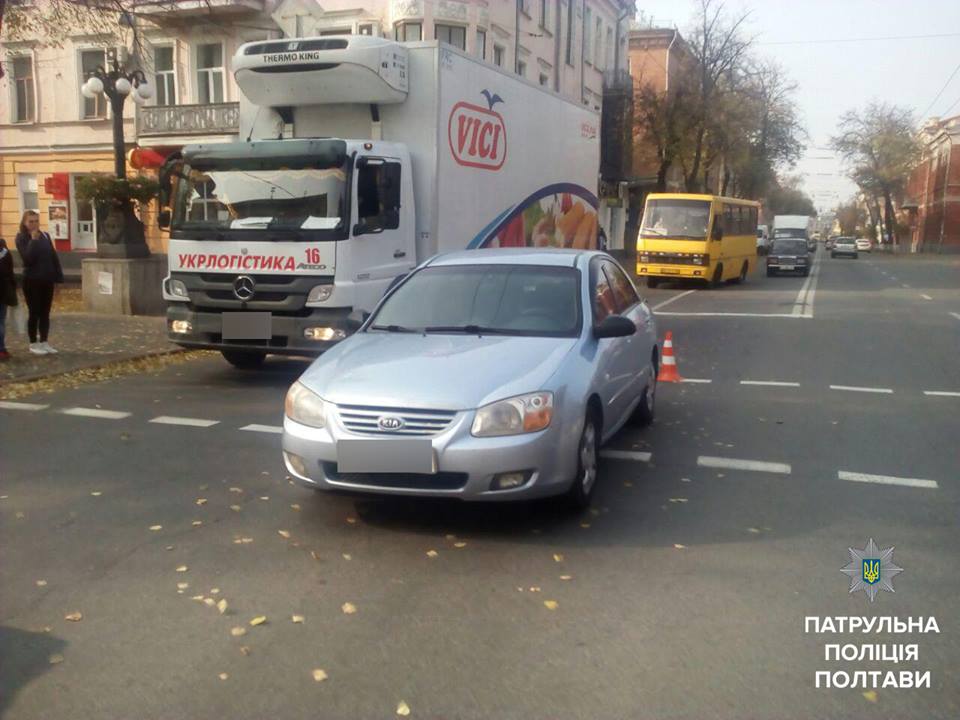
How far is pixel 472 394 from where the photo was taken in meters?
5.14

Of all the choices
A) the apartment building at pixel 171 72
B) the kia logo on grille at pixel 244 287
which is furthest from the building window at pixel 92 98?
the kia logo on grille at pixel 244 287

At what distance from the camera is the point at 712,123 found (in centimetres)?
4272

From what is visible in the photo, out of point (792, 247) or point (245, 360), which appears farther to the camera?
point (792, 247)

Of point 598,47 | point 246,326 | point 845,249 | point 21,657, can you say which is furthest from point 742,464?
point 845,249

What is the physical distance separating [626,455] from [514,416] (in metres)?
2.33

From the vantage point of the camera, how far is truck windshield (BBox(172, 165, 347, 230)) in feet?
31.0

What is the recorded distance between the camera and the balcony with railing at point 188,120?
2725 cm

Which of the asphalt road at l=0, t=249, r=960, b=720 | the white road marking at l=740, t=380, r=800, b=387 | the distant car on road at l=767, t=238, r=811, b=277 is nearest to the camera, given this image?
the asphalt road at l=0, t=249, r=960, b=720

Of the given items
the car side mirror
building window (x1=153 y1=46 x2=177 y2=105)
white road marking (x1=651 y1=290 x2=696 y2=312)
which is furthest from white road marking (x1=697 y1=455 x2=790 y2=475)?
building window (x1=153 y1=46 x2=177 y2=105)

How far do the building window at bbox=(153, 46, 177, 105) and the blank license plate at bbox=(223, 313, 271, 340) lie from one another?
22120 mm

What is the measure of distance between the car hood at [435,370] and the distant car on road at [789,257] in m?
33.7

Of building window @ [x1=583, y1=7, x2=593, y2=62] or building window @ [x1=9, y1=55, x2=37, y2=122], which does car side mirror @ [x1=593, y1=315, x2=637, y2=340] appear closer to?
building window @ [x1=9, y1=55, x2=37, y2=122]

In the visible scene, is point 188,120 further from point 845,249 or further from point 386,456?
point 845,249

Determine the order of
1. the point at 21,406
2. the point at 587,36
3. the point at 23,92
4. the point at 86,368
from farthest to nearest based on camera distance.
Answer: the point at 587,36
the point at 23,92
the point at 86,368
the point at 21,406
